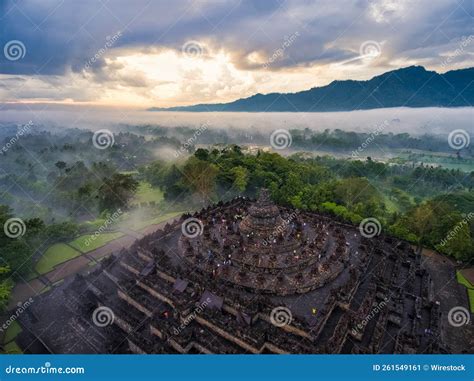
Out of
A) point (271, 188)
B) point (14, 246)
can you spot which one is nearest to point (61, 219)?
point (14, 246)

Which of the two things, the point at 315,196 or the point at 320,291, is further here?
the point at 315,196

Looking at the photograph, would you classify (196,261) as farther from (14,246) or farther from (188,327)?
(14,246)

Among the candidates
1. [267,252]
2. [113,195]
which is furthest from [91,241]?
[267,252]

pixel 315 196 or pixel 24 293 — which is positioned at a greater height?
pixel 315 196

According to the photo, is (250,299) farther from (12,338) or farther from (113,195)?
(113,195)

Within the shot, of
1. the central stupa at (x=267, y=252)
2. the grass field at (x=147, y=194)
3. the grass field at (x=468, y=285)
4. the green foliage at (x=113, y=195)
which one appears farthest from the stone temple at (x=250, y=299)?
the grass field at (x=147, y=194)

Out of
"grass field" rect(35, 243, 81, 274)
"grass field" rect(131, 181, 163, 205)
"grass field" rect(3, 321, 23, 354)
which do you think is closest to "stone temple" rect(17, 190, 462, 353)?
"grass field" rect(3, 321, 23, 354)
